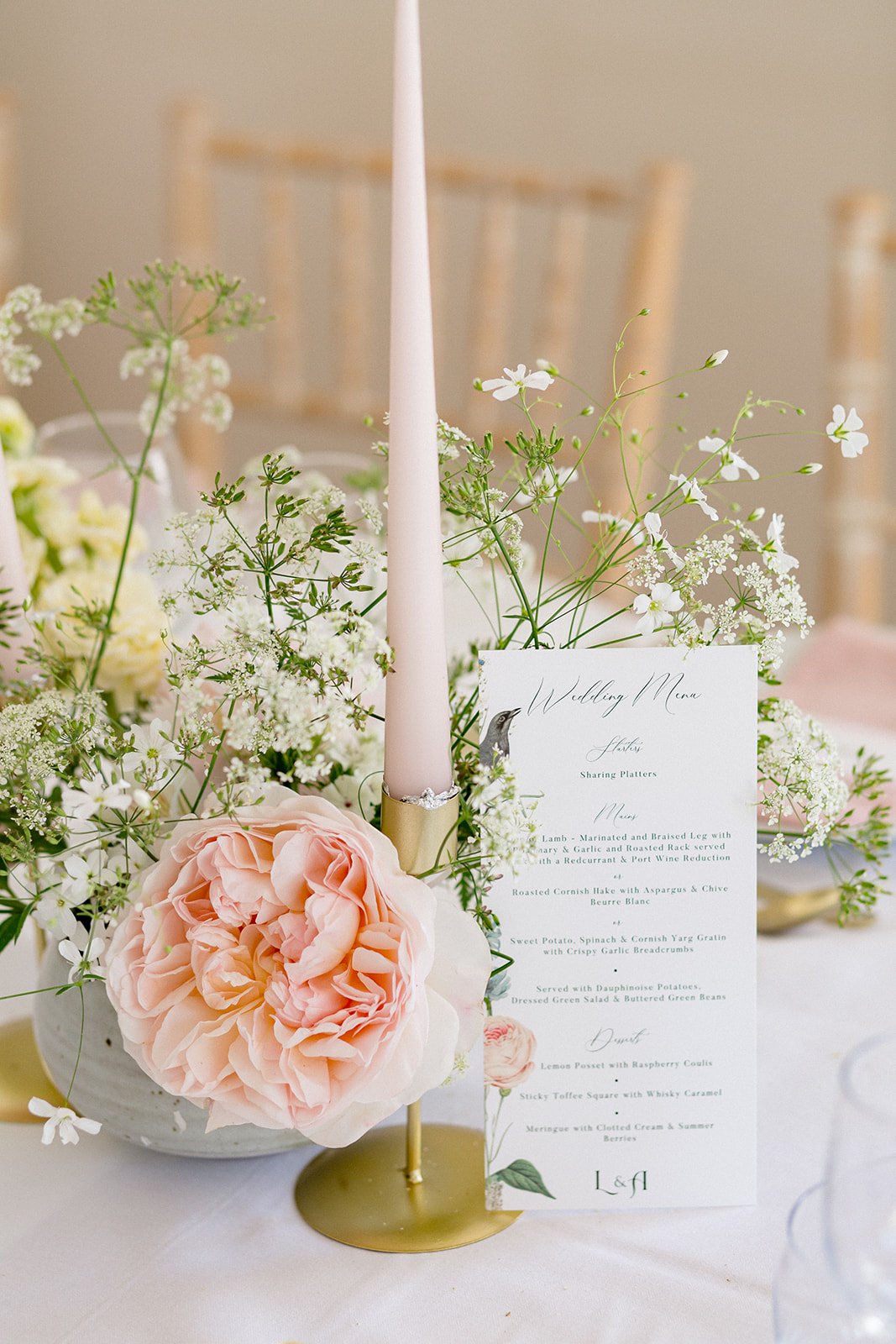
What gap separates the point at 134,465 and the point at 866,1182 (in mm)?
637

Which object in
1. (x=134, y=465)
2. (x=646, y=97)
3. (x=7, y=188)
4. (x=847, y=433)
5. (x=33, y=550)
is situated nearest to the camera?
(x=847, y=433)

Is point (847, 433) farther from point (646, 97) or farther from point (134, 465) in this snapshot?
point (646, 97)

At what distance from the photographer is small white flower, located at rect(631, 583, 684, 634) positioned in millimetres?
436

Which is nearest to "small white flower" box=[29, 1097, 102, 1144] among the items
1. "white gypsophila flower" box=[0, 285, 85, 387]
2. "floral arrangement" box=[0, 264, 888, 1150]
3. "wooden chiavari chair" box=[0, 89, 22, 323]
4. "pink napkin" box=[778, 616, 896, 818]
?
"floral arrangement" box=[0, 264, 888, 1150]

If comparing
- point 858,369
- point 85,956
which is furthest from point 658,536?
point 858,369

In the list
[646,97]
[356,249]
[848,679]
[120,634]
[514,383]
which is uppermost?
[646,97]

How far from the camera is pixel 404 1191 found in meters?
0.51

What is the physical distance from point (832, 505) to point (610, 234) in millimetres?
1210

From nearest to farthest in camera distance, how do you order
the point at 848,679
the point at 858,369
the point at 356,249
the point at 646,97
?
the point at 848,679 → the point at 858,369 → the point at 356,249 → the point at 646,97

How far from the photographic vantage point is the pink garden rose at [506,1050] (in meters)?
0.49

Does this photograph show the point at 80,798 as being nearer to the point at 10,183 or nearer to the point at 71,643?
the point at 71,643

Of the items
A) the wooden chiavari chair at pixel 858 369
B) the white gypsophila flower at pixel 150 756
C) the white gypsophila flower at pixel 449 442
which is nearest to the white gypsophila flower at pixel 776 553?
the white gypsophila flower at pixel 449 442

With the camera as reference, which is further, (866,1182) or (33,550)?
(33,550)

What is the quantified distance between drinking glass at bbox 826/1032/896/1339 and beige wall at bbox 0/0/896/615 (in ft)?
5.91
